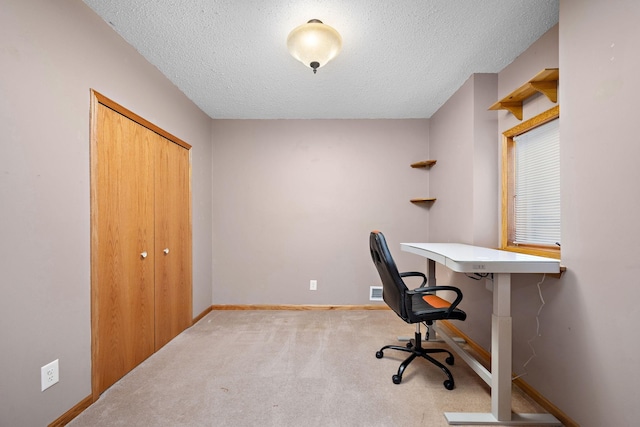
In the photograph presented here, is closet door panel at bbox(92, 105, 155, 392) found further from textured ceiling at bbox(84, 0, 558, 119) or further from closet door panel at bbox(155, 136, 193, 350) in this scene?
textured ceiling at bbox(84, 0, 558, 119)

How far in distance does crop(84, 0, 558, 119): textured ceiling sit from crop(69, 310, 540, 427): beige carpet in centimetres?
245

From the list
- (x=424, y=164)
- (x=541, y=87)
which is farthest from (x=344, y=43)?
(x=424, y=164)

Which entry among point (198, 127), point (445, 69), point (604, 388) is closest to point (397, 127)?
point (445, 69)

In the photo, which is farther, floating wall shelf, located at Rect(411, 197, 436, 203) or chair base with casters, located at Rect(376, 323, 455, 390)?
floating wall shelf, located at Rect(411, 197, 436, 203)

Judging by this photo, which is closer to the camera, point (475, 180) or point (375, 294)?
point (475, 180)

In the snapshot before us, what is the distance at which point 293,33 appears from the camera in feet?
5.64

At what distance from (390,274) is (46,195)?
6.66 feet

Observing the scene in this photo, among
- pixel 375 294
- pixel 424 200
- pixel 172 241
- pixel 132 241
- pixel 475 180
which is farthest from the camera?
pixel 375 294

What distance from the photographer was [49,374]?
4.56 feet

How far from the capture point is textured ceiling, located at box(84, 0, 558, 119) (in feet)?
5.36

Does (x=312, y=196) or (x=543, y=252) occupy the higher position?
(x=312, y=196)

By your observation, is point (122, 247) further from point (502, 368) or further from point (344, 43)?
point (502, 368)

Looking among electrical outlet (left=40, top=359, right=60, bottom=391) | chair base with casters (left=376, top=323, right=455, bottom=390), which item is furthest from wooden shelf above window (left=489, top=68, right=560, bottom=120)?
electrical outlet (left=40, top=359, right=60, bottom=391)

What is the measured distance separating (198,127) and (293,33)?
6.30ft
